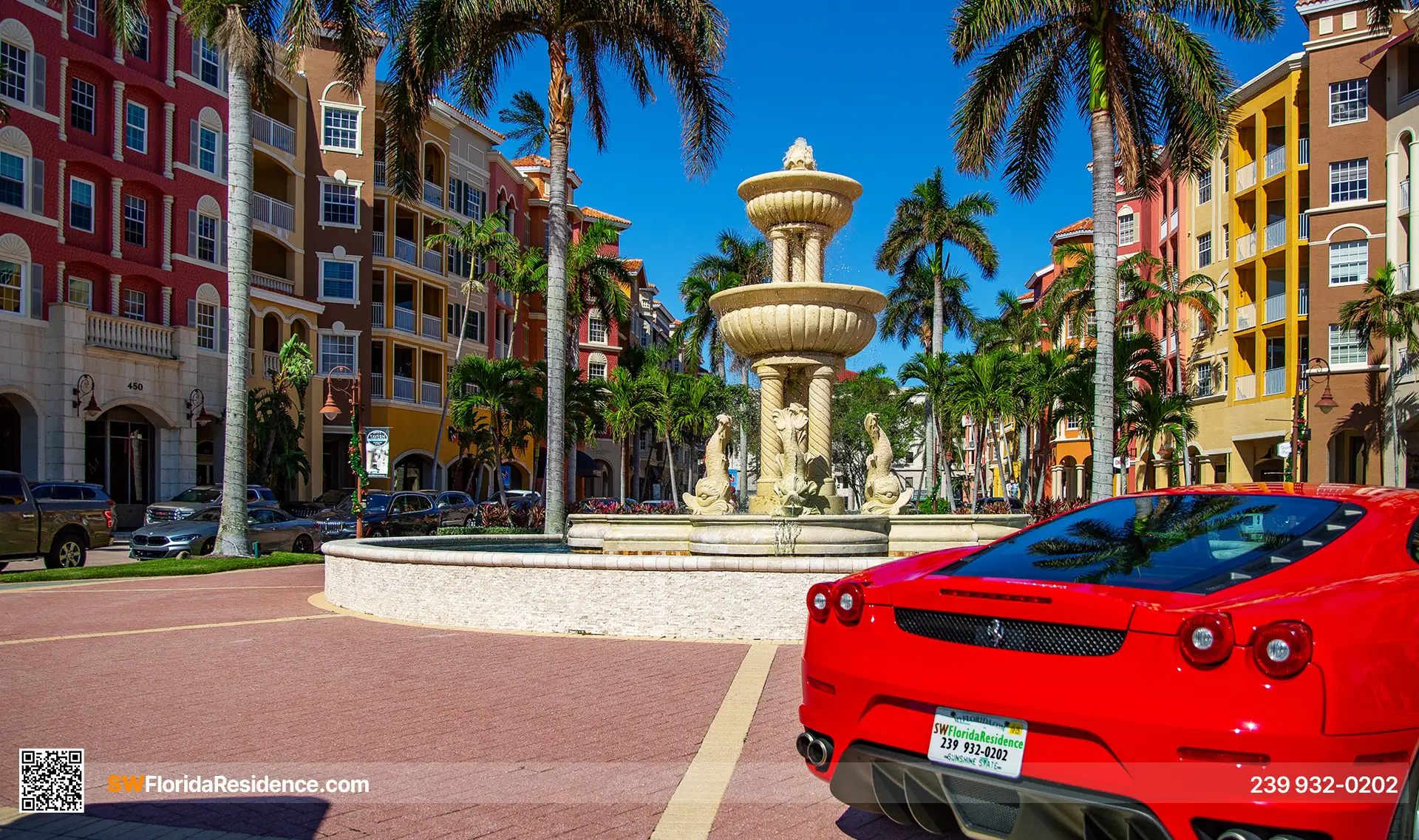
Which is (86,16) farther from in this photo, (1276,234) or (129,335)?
(1276,234)

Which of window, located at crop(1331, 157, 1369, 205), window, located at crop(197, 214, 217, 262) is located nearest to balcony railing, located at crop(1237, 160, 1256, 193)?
window, located at crop(1331, 157, 1369, 205)

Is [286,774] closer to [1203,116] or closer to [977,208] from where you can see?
[1203,116]

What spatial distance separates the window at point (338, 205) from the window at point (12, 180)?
13.5 metres

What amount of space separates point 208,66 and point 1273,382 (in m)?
41.6

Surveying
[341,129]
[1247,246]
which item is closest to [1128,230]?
[1247,246]

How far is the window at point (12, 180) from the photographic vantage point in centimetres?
2838

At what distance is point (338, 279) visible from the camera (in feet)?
138

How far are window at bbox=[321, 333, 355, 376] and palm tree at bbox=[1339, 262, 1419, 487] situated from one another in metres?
35.7

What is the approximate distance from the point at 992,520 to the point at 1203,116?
11.3 meters

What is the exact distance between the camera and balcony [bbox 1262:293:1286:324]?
136 ft

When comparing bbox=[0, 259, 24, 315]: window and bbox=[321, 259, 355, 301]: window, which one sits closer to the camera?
bbox=[0, 259, 24, 315]: window

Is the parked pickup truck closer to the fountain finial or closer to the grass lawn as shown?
the grass lawn

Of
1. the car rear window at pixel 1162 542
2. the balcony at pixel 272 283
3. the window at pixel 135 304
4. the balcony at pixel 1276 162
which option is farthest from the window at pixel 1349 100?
the window at pixel 135 304

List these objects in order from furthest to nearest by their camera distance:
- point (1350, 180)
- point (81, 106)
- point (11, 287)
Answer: point (1350, 180) → point (81, 106) → point (11, 287)
